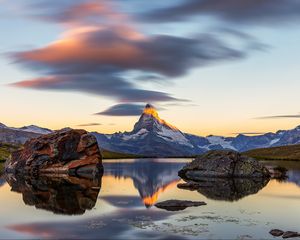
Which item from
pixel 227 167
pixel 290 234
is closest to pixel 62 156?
pixel 227 167

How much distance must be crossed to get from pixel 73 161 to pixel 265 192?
77.6 m

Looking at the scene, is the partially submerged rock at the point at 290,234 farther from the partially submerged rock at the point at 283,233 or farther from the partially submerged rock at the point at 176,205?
the partially submerged rock at the point at 176,205

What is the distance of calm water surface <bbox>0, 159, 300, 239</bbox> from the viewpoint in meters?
47.2

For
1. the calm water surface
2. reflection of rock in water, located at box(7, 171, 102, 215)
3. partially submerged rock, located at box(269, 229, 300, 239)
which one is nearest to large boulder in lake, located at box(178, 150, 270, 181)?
the calm water surface

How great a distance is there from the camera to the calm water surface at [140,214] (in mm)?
47156

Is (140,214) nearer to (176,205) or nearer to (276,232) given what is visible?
(176,205)

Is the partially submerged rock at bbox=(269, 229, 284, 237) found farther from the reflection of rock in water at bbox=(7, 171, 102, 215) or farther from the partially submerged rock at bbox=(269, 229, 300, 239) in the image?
the reflection of rock in water at bbox=(7, 171, 102, 215)

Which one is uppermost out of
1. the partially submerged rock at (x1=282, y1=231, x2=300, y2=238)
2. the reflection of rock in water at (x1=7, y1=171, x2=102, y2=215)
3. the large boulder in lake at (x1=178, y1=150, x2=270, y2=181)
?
the large boulder in lake at (x1=178, y1=150, x2=270, y2=181)

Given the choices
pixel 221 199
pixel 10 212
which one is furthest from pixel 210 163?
pixel 10 212

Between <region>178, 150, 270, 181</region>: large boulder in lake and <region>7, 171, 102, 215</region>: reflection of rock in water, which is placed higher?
<region>178, 150, 270, 181</region>: large boulder in lake

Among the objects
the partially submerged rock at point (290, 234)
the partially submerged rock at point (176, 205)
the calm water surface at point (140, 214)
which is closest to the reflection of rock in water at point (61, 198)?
the calm water surface at point (140, 214)

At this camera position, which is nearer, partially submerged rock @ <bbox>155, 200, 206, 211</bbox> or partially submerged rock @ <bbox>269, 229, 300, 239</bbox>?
partially submerged rock @ <bbox>269, 229, 300, 239</bbox>

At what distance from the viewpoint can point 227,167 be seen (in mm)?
131875

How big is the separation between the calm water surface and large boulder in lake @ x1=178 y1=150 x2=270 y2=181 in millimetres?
36731
